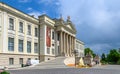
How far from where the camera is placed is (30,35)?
5728 cm

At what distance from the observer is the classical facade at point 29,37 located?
46.5 m

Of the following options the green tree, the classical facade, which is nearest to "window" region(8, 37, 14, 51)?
the classical facade

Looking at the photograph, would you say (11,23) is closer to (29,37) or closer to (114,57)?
(29,37)

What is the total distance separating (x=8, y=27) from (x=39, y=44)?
1572cm

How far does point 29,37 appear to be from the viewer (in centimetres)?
5675

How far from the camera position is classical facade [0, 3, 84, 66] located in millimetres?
46500

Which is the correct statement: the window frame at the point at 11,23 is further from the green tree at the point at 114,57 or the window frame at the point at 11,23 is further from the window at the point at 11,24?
the green tree at the point at 114,57

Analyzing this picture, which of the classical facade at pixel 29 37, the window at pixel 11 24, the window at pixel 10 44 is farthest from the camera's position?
the window at pixel 11 24

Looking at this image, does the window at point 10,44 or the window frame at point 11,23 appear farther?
the window frame at point 11,23

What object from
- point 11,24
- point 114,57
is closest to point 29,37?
point 11,24

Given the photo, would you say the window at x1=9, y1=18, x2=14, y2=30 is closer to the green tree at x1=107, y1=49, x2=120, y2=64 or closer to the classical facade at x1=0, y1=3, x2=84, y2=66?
the classical facade at x1=0, y1=3, x2=84, y2=66

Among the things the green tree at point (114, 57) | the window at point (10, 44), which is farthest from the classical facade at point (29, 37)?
the green tree at point (114, 57)

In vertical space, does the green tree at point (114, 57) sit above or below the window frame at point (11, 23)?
below

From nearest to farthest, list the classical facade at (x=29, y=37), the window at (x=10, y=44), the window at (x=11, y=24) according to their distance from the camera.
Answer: the classical facade at (x=29, y=37), the window at (x=10, y=44), the window at (x=11, y=24)
